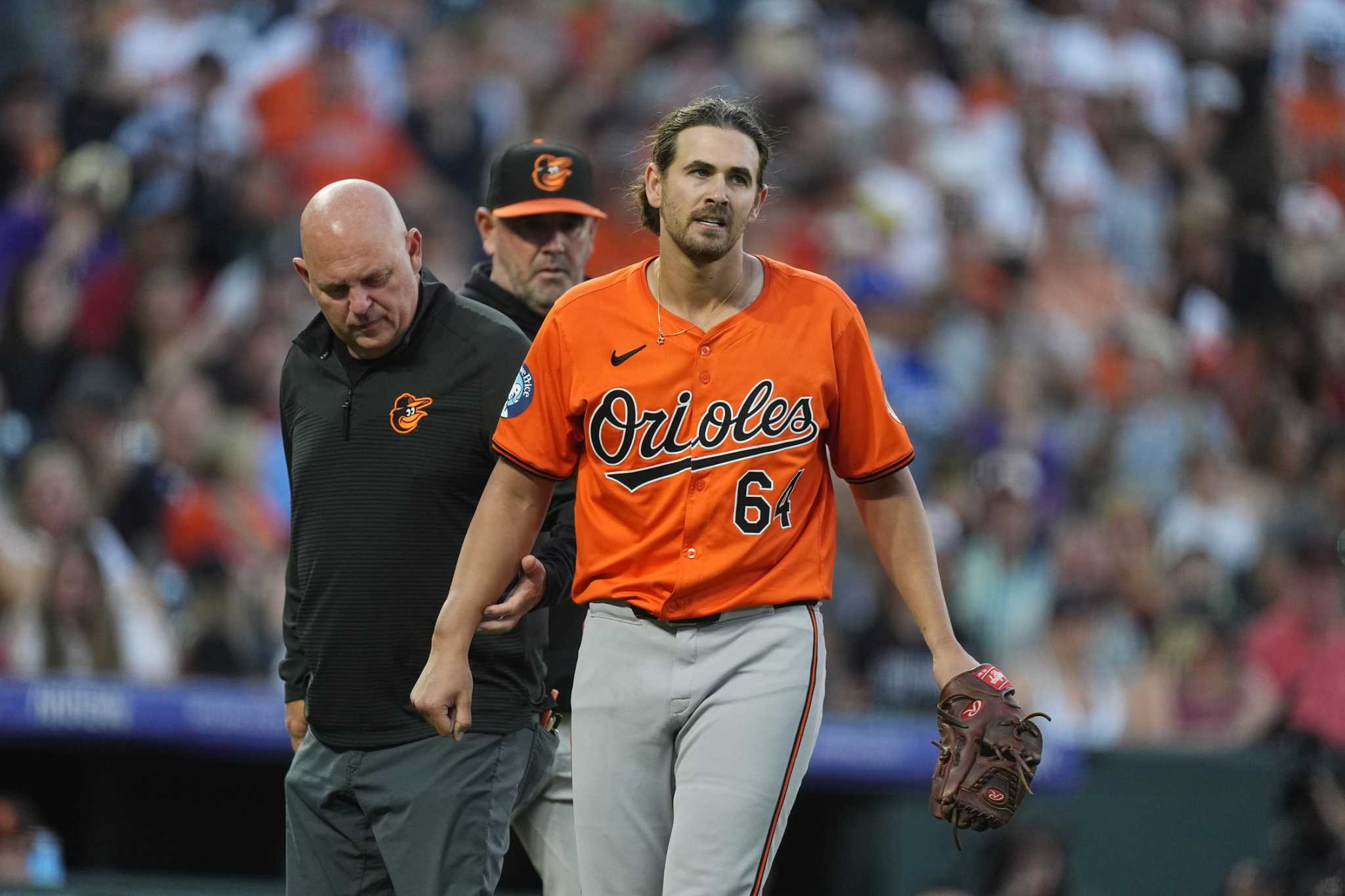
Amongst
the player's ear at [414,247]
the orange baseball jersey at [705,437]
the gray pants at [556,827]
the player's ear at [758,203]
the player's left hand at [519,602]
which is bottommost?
the gray pants at [556,827]

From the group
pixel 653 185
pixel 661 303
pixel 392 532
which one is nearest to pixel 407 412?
pixel 392 532

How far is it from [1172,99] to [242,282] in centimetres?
670

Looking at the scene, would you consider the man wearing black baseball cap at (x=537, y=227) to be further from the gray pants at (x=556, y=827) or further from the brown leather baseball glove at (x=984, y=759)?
the brown leather baseball glove at (x=984, y=759)

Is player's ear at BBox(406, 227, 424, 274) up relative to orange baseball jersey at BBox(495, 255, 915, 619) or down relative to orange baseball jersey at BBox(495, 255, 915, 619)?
up

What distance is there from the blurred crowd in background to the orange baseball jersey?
3941 millimetres

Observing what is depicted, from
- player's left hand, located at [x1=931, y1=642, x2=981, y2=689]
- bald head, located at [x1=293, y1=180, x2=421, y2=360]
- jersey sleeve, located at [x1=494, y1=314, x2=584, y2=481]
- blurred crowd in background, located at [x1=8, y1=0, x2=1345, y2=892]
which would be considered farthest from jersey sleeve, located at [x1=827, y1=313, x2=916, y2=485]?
blurred crowd in background, located at [x1=8, y1=0, x2=1345, y2=892]

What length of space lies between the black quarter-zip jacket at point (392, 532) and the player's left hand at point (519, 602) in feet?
0.19

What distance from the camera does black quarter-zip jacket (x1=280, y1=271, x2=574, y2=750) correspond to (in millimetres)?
3547

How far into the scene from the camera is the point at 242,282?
8.76 m

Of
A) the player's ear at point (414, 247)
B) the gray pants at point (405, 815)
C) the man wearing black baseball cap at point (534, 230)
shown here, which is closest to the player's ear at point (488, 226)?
the man wearing black baseball cap at point (534, 230)

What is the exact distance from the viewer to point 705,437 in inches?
129

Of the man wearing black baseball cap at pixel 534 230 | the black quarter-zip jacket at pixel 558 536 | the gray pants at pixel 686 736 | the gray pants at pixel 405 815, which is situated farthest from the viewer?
the man wearing black baseball cap at pixel 534 230

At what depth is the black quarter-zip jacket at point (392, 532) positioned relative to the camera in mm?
3547

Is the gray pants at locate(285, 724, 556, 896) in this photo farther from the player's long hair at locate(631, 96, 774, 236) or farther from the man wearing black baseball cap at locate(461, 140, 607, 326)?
the man wearing black baseball cap at locate(461, 140, 607, 326)
